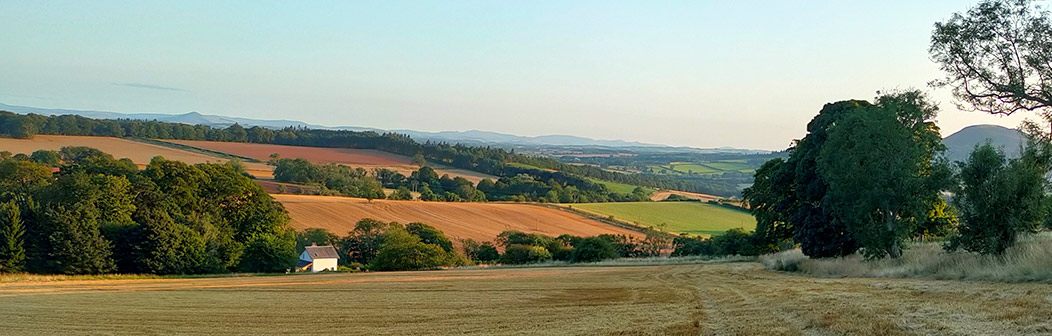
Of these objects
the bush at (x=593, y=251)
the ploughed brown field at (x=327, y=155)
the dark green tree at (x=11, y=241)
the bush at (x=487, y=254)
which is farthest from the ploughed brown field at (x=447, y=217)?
the ploughed brown field at (x=327, y=155)

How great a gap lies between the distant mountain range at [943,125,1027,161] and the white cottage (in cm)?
5220

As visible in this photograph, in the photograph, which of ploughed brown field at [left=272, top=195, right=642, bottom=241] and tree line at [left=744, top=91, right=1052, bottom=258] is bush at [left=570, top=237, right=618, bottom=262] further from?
tree line at [left=744, top=91, right=1052, bottom=258]

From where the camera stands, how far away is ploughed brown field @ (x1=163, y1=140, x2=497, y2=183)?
113688 millimetres

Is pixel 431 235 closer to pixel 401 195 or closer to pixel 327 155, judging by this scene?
pixel 401 195

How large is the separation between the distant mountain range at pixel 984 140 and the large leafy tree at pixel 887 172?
1201mm

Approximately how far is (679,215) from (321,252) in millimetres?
54015

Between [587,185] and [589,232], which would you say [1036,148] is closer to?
[589,232]

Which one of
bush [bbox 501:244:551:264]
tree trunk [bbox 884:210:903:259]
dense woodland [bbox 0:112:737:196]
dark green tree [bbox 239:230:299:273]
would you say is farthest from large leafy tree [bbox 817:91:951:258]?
dense woodland [bbox 0:112:737:196]

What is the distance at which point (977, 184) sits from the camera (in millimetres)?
20312

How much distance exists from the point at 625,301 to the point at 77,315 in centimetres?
1383

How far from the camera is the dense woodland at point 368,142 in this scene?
381ft

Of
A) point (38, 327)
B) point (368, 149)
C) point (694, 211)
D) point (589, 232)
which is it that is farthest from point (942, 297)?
point (368, 149)

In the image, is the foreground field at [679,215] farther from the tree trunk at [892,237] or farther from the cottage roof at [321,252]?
the tree trunk at [892,237]

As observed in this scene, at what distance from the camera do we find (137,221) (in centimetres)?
5066
